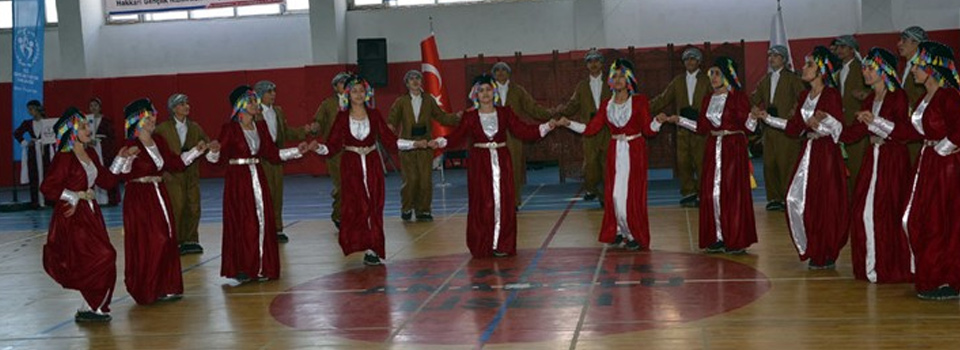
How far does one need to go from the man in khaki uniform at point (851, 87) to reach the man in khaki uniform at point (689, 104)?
5.51 ft

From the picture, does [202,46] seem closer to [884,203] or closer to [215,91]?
[215,91]

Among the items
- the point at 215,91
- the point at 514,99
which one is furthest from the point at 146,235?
the point at 215,91

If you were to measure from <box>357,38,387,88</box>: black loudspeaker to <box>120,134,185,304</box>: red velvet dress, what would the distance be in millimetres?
13585

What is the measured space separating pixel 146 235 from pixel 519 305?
2.93 m

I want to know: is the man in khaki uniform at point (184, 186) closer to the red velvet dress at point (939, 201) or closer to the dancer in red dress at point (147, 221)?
the dancer in red dress at point (147, 221)

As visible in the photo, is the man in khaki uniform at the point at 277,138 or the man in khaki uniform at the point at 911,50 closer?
the man in khaki uniform at the point at 911,50

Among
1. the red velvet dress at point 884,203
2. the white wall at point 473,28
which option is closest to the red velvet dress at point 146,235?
A: the red velvet dress at point 884,203

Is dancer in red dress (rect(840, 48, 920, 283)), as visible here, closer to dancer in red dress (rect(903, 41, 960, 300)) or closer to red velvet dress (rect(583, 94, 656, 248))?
dancer in red dress (rect(903, 41, 960, 300))

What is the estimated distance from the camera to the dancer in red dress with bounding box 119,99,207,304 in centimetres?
869

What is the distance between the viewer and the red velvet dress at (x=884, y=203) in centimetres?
798

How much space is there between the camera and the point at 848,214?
353 inches

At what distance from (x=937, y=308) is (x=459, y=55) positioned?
16490 mm

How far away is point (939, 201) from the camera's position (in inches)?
295

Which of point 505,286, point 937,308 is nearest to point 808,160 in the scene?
point 937,308
